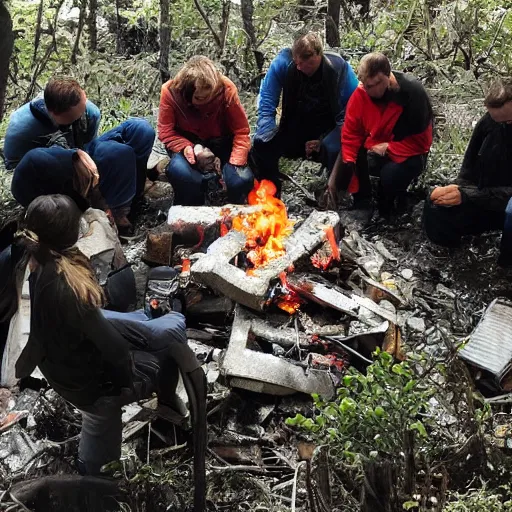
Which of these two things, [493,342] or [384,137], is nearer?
[493,342]

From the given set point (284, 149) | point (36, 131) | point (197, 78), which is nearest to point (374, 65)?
point (284, 149)

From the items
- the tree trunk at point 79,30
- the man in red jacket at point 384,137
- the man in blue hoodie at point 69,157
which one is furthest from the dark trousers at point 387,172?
the tree trunk at point 79,30

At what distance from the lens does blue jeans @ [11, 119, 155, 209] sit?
15.8 feet

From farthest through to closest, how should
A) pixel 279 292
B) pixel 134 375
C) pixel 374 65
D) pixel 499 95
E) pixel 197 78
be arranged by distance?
pixel 197 78
pixel 374 65
pixel 499 95
pixel 279 292
pixel 134 375

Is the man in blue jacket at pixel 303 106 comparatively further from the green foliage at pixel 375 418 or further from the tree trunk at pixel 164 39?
the green foliage at pixel 375 418

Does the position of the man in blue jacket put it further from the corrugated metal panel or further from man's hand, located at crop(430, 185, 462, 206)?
the corrugated metal panel

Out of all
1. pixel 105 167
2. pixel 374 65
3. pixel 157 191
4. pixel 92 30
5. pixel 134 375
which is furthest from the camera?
pixel 92 30

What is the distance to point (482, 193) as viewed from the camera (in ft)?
15.3

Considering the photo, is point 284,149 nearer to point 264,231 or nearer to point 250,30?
point 264,231

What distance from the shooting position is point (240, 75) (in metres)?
7.16

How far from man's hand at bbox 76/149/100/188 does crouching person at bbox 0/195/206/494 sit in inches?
72.0

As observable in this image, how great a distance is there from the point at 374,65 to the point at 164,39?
283 centimetres

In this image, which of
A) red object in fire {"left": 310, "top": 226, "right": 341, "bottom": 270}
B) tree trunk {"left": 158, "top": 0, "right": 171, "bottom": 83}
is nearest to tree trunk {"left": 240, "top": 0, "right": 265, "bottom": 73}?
tree trunk {"left": 158, "top": 0, "right": 171, "bottom": 83}

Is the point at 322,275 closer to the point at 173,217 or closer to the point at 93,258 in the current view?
the point at 173,217
